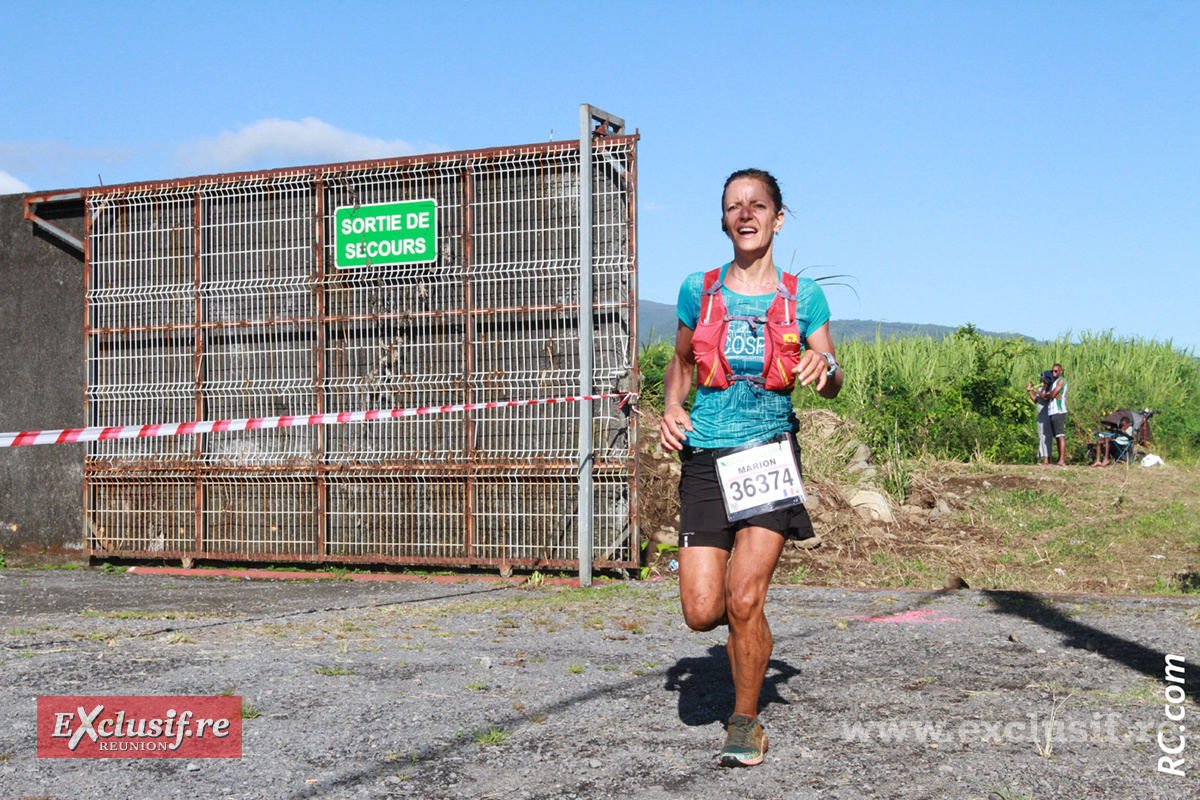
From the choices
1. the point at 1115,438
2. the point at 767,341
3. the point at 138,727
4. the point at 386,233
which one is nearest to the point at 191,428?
the point at 386,233

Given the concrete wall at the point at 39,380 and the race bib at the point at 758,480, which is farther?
the concrete wall at the point at 39,380

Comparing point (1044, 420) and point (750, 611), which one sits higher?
point (1044, 420)

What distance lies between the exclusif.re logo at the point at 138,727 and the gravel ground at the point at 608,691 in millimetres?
92

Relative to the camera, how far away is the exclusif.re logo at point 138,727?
169 inches

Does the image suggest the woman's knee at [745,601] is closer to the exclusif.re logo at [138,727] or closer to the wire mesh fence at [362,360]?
the exclusif.re logo at [138,727]

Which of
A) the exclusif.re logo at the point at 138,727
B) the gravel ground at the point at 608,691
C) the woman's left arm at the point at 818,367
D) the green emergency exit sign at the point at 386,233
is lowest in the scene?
the gravel ground at the point at 608,691

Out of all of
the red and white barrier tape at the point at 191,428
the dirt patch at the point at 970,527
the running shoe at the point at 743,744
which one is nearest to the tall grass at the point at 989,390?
the dirt patch at the point at 970,527

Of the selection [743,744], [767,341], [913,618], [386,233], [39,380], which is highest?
[386,233]

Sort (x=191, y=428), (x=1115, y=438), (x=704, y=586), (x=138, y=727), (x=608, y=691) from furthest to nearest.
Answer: (x=1115, y=438) → (x=191, y=428) → (x=608, y=691) → (x=138, y=727) → (x=704, y=586)

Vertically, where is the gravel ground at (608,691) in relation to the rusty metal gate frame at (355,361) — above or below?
below

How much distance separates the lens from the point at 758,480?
4.21 meters

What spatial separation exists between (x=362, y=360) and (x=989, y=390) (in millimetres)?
11375

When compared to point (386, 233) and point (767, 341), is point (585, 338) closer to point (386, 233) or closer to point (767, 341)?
point (386, 233)

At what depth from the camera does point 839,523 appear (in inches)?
439
